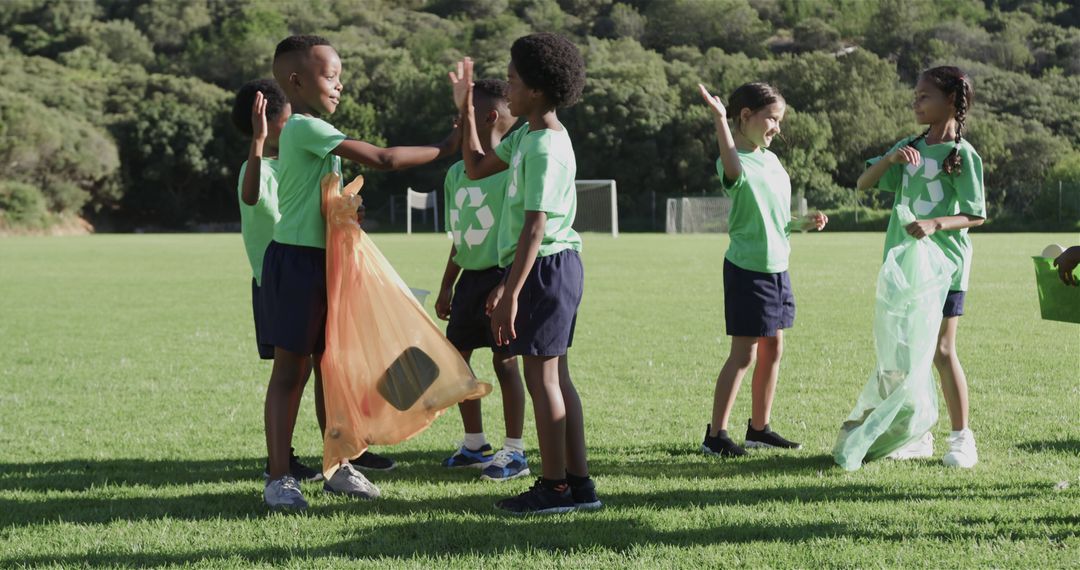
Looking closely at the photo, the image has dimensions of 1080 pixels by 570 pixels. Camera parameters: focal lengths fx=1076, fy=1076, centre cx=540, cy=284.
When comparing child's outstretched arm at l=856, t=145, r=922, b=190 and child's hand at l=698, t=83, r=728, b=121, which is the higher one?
child's hand at l=698, t=83, r=728, b=121

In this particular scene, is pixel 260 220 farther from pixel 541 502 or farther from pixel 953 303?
pixel 953 303

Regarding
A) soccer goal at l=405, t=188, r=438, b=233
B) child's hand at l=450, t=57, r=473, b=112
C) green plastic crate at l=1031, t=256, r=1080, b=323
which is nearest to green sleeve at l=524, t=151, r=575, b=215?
child's hand at l=450, t=57, r=473, b=112

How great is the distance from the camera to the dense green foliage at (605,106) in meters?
50.7

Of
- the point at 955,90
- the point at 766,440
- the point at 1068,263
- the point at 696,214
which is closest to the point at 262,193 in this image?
the point at 766,440

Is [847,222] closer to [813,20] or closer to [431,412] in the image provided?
[431,412]

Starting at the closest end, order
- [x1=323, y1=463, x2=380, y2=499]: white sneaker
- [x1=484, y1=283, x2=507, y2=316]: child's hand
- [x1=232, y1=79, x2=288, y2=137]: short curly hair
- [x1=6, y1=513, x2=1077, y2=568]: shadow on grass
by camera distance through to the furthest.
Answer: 1. [x1=6, y1=513, x2=1077, y2=568]: shadow on grass
2. [x1=484, y1=283, x2=507, y2=316]: child's hand
3. [x1=323, y1=463, x2=380, y2=499]: white sneaker
4. [x1=232, y1=79, x2=288, y2=137]: short curly hair

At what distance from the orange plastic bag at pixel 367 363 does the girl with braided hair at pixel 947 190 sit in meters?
1.98

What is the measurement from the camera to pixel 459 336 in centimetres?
457

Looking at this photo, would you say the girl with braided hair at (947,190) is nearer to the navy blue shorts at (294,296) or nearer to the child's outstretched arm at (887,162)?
the child's outstretched arm at (887,162)

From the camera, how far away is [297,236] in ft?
12.9

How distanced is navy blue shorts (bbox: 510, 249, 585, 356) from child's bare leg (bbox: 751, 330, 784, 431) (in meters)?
1.51

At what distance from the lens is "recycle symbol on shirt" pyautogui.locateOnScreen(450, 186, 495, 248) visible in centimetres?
448

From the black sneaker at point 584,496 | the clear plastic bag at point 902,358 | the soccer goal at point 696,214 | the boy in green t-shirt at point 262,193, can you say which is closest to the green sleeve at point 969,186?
the clear plastic bag at point 902,358

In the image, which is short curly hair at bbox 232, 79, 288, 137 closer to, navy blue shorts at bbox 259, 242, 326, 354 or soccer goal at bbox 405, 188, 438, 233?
navy blue shorts at bbox 259, 242, 326, 354
